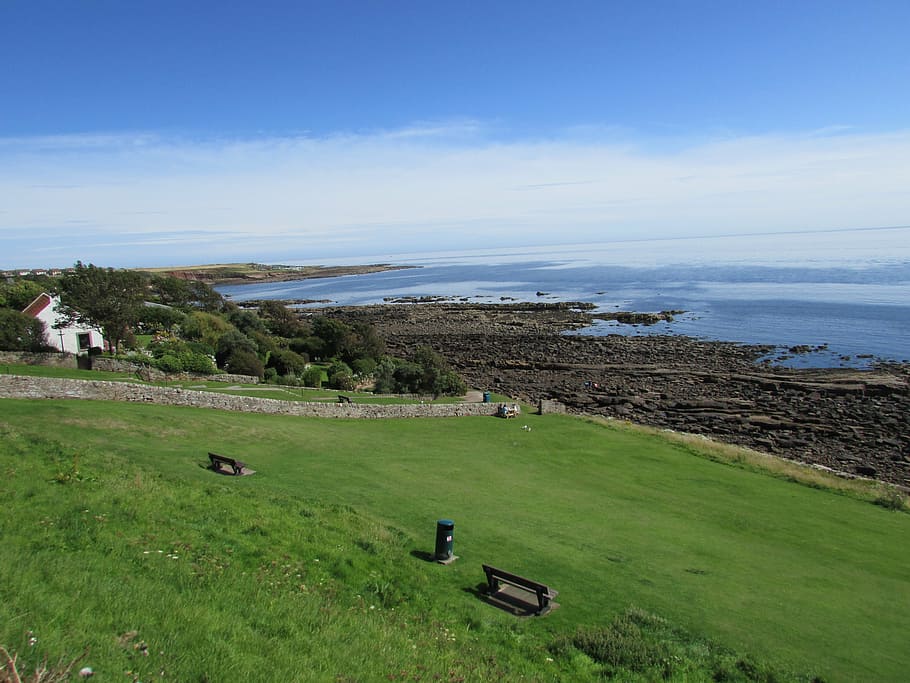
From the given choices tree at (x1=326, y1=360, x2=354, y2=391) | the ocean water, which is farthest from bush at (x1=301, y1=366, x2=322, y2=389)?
the ocean water

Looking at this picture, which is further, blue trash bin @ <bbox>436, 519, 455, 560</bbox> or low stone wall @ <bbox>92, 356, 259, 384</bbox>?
low stone wall @ <bbox>92, 356, 259, 384</bbox>

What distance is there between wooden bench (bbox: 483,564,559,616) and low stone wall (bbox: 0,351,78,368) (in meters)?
27.4

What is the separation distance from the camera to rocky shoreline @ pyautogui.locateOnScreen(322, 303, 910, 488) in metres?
36.8

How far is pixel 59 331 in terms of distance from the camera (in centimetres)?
3841

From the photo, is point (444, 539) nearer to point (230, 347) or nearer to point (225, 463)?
point (225, 463)

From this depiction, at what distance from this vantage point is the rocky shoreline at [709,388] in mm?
36781

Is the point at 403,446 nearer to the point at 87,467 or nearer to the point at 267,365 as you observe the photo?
the point at 87,467

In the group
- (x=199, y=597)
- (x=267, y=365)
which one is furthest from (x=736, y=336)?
(x=199, y=597)

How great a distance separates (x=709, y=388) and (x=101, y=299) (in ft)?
160

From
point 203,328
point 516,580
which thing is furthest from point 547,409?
point 203,328

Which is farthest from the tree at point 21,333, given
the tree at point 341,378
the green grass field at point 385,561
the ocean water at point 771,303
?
the ocean water at point 771,303

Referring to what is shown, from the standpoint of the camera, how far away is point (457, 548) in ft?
37.5

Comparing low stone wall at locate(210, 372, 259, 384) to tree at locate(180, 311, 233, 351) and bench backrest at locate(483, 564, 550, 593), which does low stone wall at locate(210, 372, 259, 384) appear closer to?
tree at locate(180, 311, 233, 351)

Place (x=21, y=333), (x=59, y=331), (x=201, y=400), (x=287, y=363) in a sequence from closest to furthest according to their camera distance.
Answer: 1. (x=201, y=400)
2. (x=21, y=333)
3. (x=59, y=331)
4. (x=287, y=363)
